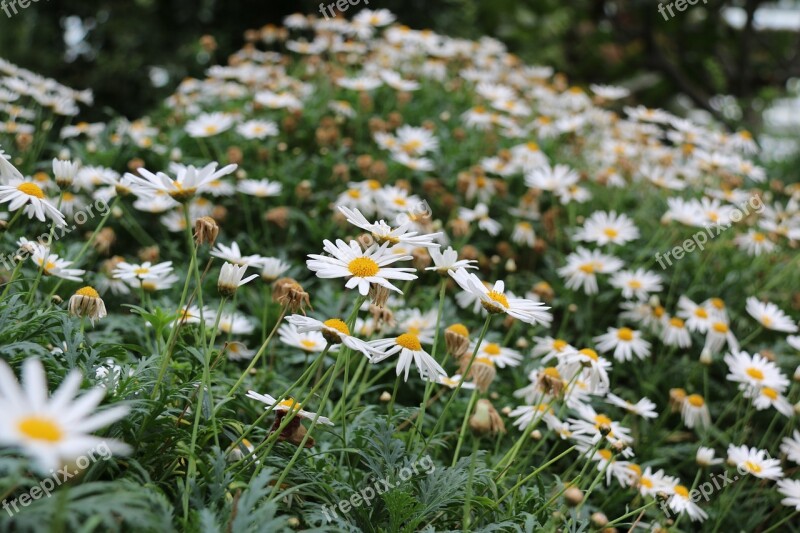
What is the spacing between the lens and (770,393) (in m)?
2.12

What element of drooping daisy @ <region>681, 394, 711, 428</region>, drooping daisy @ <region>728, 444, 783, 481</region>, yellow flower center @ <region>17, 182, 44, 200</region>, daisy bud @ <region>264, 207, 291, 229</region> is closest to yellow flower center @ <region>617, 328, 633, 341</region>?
drooping daisy @ <region>681, 394, 711, 428</region>

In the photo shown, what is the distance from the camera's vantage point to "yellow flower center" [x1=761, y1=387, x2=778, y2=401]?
2111 mm

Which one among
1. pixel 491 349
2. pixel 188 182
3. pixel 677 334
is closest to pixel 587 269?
pixel 677 334

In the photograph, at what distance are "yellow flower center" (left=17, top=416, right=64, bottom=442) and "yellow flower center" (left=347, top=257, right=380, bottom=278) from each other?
64 centimetres

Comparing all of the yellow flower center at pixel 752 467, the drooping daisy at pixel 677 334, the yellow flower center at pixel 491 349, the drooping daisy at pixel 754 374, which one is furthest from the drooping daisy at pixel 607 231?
the yellow flower center at pixel 752 467

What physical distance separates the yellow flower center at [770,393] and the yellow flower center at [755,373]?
7 cm

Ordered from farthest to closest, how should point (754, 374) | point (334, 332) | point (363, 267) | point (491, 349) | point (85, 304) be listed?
point (754, 374), point (491, 349), point (85, 304), point (363, 267), point (334, 332)

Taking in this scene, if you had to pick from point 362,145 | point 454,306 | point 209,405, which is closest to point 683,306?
point 454,306

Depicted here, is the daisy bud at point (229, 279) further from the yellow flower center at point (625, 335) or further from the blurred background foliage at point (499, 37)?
the blurred background foliage at point (499, 37)

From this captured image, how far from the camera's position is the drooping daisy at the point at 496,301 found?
131cm

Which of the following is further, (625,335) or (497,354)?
(625,335)

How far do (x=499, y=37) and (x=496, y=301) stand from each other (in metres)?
6.36

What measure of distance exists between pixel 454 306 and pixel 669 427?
0.80m

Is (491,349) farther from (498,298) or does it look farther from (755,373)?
Result: (755,373)
